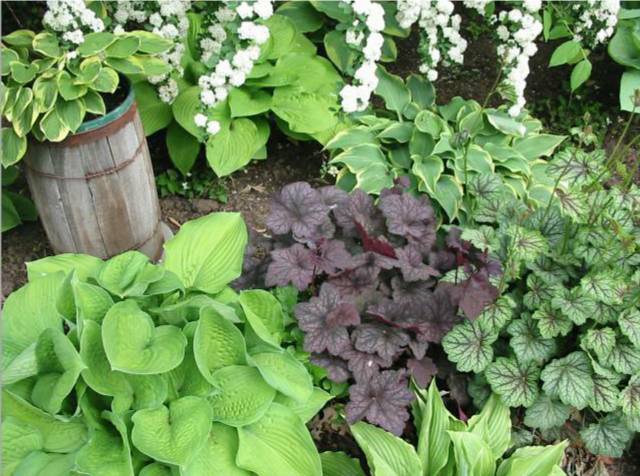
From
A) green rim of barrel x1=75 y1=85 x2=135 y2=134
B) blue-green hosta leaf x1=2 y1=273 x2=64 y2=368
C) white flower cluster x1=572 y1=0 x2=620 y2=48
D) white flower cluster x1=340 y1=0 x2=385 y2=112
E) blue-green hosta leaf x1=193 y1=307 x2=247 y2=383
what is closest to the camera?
blue-green hosta leaf x1=193 y1=307 x2=247 y2=383

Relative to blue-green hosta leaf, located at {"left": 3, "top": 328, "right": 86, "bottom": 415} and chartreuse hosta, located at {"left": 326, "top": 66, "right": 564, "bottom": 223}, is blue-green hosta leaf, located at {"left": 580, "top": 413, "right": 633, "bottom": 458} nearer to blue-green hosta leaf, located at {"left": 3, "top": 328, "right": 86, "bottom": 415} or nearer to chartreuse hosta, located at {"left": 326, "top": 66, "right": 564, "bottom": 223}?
chartreuse hosta, located at {"left": 326, "top": 66, "right": 564, "bottom": 223}

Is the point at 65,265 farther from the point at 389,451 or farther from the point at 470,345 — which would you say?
the point at 470,345

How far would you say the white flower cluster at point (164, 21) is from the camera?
279 cm

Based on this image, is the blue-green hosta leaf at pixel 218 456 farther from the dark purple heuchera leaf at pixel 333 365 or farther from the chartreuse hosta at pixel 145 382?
the dark purple heuchera leaf at pixel 333 365

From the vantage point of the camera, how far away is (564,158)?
227 cm

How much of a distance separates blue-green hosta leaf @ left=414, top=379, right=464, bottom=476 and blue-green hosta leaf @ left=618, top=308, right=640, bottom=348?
52 cm

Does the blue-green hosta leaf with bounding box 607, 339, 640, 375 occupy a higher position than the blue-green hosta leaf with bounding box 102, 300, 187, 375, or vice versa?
the blue-green hosta leaf with bounding box 102, 300, 187, 375

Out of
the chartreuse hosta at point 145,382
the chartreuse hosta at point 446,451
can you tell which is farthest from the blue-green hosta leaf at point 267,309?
the chartreuse hosta at point 446,451

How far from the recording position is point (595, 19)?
3236 mm

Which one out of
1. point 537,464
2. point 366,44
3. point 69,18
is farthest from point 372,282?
point 69,18

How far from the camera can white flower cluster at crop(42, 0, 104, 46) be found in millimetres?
2477

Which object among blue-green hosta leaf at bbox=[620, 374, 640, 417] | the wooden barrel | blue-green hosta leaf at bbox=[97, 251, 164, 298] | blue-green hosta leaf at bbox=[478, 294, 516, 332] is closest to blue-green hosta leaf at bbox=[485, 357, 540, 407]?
blue-green hosta leaf at bbox=[478, 294, 516, 332]

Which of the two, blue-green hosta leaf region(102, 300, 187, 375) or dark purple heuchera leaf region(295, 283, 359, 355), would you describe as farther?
dark purple heuchera leaf region(295, 283, 359, 355)

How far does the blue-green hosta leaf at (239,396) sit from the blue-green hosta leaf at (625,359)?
37.9 inches
